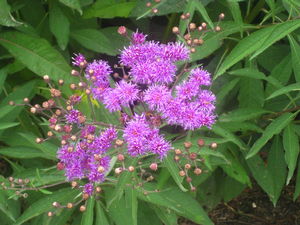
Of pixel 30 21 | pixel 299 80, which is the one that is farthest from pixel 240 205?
pixel 30 21

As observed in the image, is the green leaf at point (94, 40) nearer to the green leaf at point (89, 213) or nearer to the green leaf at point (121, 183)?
the green leaf at point (89, 213)

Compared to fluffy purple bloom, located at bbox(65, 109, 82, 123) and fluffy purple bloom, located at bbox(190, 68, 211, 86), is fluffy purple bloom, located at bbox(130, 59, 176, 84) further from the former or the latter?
fluffy purple bloom, located at bbox(65, 109, 82, 123)

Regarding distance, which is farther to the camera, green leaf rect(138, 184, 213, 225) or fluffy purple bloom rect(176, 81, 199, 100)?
green leaf rect(138, 184, 213, 225)

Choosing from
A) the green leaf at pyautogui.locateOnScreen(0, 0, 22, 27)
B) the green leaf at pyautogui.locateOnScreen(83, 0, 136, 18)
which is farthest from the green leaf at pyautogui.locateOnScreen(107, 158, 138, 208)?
the green leaf at pyautogui.locateOnScreen(83, 0, 136, 18)

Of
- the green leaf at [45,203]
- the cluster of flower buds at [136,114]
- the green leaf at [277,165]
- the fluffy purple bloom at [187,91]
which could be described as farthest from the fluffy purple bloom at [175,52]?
the green leaf at [277,165]

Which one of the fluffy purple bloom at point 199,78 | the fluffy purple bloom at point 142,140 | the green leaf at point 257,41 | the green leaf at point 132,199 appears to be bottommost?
the green leaf at point 132,199

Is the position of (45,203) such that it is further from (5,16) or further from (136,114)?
(5,16)
